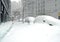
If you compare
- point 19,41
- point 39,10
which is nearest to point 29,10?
point 39,10

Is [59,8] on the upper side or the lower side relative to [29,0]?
lower

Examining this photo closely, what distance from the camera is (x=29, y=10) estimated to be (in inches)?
3472

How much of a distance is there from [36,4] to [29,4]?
9065mm

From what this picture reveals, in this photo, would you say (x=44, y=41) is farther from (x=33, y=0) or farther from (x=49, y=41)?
(x=33, y=0)

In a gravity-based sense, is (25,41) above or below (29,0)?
below

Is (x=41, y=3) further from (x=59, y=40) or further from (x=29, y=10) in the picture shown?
(x=59, y=40)

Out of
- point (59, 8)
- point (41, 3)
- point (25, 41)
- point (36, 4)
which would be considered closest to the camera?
point (25, 41)

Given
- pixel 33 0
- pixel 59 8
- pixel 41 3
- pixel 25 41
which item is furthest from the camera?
pixel 33 0

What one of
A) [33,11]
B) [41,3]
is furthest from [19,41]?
[33,11]

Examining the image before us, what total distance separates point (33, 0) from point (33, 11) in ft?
31.5

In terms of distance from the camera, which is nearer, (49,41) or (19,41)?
(49,41)

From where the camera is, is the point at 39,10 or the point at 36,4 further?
the point at 36,4

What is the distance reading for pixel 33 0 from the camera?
295 ft

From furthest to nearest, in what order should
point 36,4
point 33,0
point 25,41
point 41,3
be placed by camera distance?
point 33,0, point 36,4, point 41,3, point 25,41
